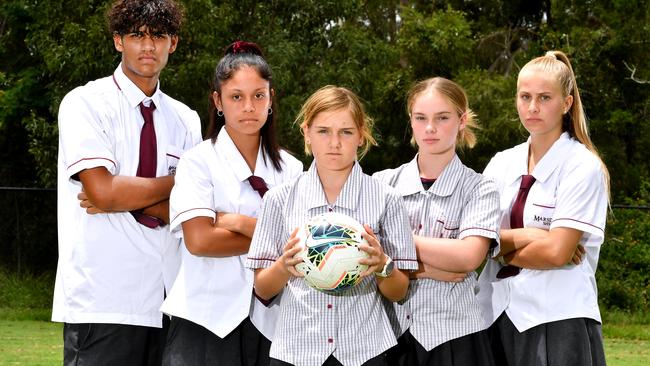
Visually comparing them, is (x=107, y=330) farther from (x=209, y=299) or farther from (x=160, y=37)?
(x=160, y=37)

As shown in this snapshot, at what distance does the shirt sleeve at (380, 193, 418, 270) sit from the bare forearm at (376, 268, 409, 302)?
50mm

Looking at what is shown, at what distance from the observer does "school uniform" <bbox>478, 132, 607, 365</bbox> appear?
16.3ft

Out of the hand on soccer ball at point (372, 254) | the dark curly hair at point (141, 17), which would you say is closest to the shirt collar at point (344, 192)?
the hand on soccer ball at point (372, 254)

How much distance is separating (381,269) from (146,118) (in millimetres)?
1528

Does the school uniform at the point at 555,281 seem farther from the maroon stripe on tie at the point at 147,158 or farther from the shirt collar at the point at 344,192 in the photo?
the maroon stripe on tie at the point at 147,158

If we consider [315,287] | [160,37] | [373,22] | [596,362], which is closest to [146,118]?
[160,37]

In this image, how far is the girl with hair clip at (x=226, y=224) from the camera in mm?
4711

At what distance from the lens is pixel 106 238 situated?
4.97m

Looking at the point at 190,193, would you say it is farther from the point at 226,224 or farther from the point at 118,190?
the point at 118,190

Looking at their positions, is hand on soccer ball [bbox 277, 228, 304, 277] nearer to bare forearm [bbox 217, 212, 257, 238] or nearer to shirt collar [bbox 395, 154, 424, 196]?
bare forearm [bbox 217, 212, 257, 238]

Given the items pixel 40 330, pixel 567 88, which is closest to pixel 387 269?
pixel 567 88

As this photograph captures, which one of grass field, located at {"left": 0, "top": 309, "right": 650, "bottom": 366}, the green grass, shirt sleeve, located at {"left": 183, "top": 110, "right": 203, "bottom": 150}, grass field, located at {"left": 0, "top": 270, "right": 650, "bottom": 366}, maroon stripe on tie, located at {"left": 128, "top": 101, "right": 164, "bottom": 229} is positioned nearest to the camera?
maroon stripe on tie, located at {"left": 128, "top": 101, "right": 164, "bottom": 229}

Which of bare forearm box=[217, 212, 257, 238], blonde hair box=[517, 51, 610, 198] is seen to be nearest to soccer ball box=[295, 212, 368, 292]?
bare forearm box=[217, 212, 257, 238]

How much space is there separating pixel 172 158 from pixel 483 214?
153cm
